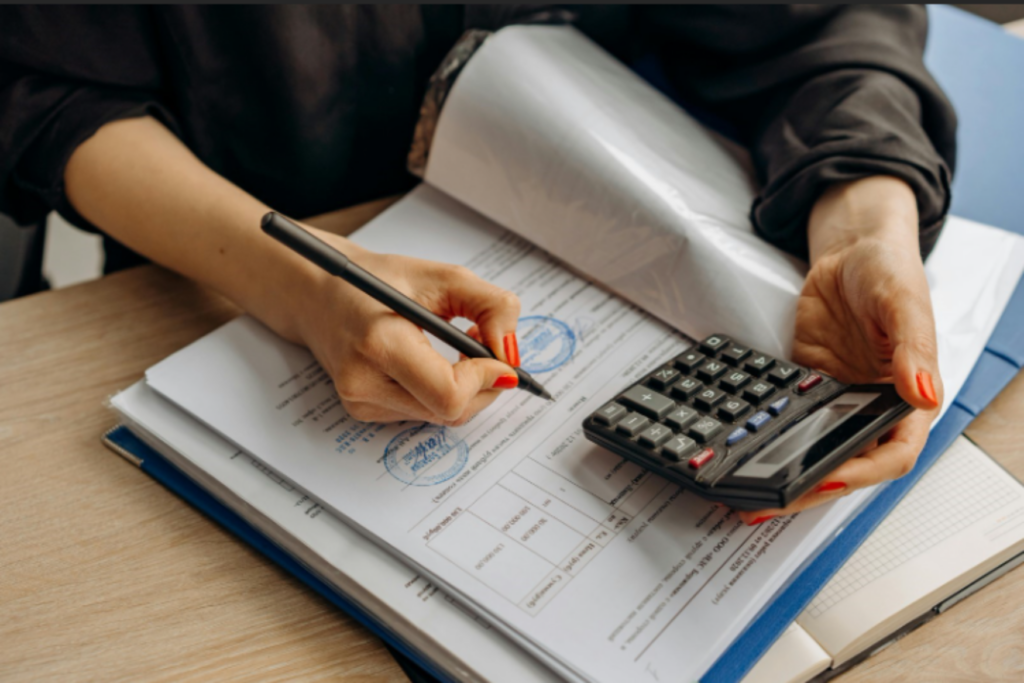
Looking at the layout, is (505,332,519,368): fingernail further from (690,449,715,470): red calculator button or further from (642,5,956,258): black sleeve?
(642,5,956,258): black sleeve

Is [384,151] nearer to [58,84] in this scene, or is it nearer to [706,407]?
[58,84]

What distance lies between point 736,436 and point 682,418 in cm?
3

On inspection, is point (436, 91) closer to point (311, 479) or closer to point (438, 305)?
point (438, 305)

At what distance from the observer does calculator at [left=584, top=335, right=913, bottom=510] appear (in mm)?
353

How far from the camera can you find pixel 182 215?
0.51 metres

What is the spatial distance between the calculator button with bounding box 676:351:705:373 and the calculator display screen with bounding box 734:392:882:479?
70 millimetres

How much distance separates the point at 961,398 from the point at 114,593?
494 millimetres

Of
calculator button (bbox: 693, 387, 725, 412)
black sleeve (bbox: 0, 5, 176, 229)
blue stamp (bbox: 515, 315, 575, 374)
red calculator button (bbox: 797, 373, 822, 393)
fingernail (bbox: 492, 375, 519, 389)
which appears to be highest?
black sleeve (bbox: 0, 5, 176, 229)

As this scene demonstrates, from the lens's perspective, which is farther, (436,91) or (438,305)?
(436,91)

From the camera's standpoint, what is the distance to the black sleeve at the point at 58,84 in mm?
496

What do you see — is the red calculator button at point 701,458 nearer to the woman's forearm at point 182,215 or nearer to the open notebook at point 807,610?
the open notebook at point 807,610

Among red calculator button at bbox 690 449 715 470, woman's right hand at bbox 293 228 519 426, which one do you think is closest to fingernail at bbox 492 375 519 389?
woman's right hand at bbox 293 228 519 426

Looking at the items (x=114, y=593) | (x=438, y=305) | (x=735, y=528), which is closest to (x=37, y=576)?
(x=114, y=593)

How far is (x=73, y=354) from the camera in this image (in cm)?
51
